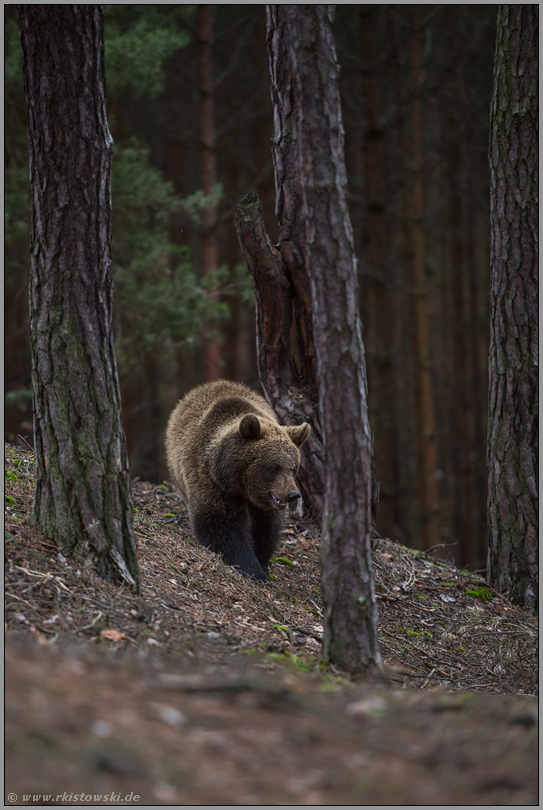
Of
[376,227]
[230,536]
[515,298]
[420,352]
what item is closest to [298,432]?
[230,536]

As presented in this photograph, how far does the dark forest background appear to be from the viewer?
13.3 meters

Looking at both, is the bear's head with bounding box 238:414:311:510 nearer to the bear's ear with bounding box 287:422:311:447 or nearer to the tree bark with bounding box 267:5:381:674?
the bear's ear with bounding box 287:422:311:447

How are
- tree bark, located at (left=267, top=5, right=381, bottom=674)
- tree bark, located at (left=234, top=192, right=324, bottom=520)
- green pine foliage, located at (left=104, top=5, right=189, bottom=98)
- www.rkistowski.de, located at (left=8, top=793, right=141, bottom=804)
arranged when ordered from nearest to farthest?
www.rkistowski.de, located at (left=8, top=793, right=141, bottom=804), tree bark, located at (left=267, top=5, right=381, bottom=674), tree bark, located at (left=234, top=192, right=324, bottom=520), green pine foliage, located at (left=104, top=5, right=189, bottom=98)

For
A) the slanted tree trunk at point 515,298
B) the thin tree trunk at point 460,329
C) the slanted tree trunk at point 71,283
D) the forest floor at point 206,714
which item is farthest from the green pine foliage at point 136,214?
the thin tree trunk at point 460,329

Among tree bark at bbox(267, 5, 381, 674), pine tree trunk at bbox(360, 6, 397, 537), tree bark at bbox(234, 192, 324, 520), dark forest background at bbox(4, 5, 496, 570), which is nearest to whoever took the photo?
tree bark at bbox(267, 5, 381, 674)

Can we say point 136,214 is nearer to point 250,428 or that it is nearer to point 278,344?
point 278,344

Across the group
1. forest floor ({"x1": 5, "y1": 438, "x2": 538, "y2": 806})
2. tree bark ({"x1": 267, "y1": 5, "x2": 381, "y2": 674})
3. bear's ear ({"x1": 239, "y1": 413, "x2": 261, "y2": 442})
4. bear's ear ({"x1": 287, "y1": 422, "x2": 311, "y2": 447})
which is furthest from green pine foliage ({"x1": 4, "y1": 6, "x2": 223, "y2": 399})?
tree bark ({"x1": 267, "y1": 5, "x2": 381, "y2": 674})

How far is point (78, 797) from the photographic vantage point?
2.62 metres

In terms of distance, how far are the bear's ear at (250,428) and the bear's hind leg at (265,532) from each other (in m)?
0.79

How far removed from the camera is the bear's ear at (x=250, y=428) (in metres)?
7.05

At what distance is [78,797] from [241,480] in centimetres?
472

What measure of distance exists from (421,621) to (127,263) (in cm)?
947

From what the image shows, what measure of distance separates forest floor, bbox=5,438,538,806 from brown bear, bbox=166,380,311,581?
1.44m

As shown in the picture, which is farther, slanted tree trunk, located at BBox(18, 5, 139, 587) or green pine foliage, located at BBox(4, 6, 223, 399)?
green pine foliage, located at BBox(4, 6, 223, 399)
